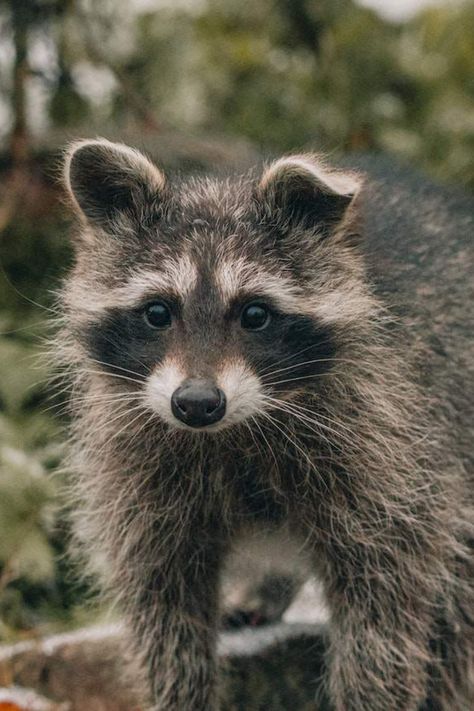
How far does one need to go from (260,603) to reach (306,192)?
1.92m

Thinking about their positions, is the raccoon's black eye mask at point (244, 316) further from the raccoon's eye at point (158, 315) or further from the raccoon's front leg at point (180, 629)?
the raccoon's front leg at point (180, 629)

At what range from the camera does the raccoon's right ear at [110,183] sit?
3318mm

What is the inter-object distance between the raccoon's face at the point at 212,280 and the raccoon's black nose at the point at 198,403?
0.01m

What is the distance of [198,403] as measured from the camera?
2910mm

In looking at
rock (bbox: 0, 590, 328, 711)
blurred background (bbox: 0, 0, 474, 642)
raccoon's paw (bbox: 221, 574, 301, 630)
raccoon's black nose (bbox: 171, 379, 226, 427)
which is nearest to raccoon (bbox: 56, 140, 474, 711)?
raccoon's black nose (bbox: 171, 379, 226, 427)

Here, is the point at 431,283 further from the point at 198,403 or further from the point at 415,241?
the point at 198,403

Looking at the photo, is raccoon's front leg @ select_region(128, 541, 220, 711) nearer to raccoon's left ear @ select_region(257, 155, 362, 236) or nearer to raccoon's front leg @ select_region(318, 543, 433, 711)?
raccoon's front leg @ select_region(318, 543, 433, 711)

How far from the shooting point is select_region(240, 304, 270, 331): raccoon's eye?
3.16 m

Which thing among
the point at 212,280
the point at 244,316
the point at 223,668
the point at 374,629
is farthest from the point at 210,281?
the point at 223,668

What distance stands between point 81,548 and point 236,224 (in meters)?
1.54

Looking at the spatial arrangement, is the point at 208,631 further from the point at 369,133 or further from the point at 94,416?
the point at 369,133

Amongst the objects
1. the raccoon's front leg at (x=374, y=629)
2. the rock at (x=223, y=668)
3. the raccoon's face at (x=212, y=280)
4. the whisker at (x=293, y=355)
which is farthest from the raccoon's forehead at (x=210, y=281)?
the rock at (x=223, y=668)

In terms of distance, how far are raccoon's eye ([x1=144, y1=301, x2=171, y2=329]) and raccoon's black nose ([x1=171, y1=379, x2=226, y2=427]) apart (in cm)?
29

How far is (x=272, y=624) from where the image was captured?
14.8ft
